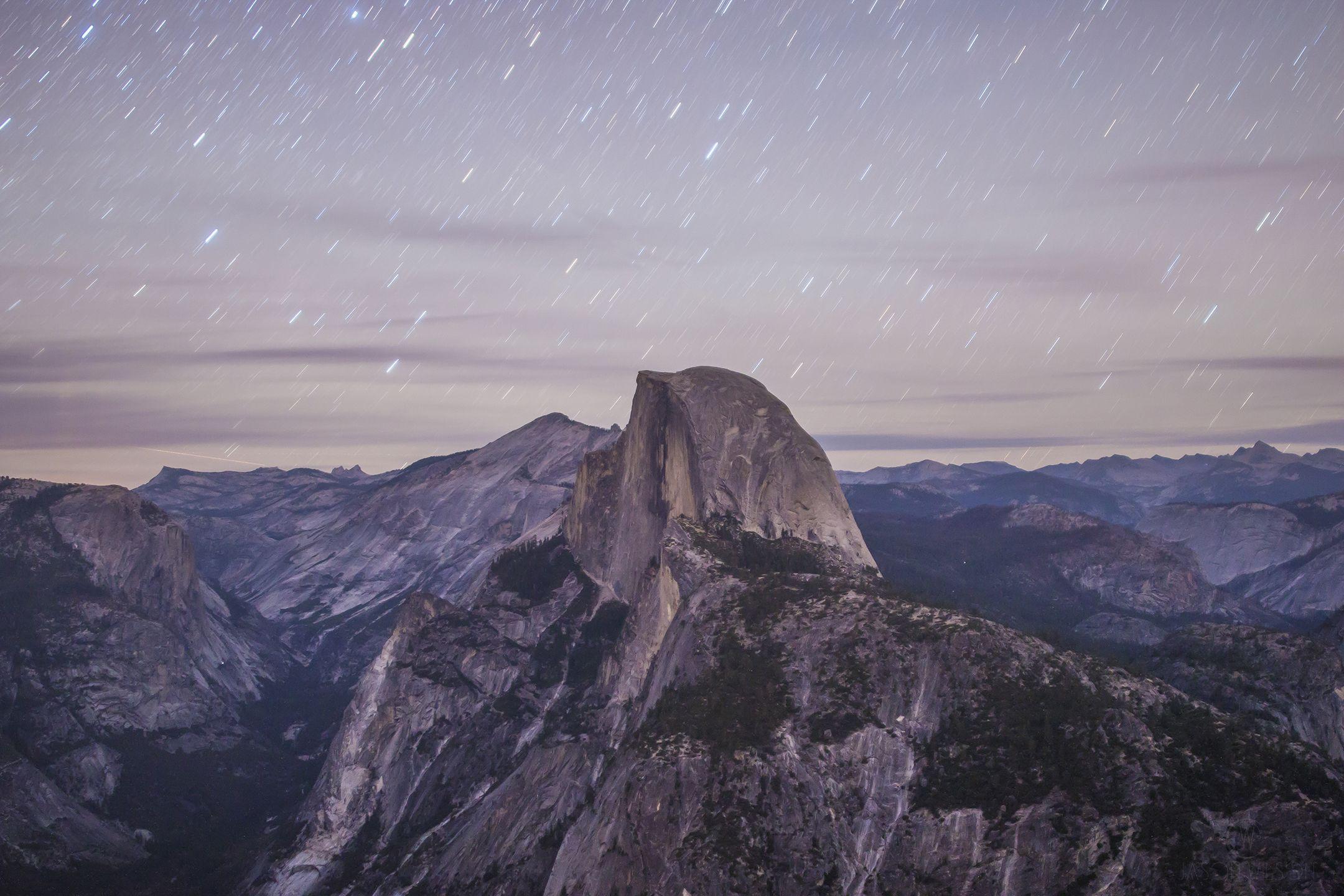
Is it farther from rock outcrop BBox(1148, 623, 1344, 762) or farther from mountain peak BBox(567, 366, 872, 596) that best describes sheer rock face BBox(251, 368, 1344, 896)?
rock outcrop BBox(1148, 623, 1344, 762)

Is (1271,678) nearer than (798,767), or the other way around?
(798,767)

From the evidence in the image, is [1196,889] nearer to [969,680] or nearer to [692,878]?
[969,680]

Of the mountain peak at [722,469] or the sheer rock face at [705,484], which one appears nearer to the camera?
the sheer rock face at [705,484]

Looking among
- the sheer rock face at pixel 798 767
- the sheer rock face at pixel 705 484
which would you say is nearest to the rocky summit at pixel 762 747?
the sheer rock face at pixel 798 767

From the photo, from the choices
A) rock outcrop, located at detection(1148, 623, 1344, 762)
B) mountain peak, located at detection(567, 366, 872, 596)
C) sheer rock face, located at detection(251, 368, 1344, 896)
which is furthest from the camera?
mountain peak, located at detection(567, 366, 872, 596)

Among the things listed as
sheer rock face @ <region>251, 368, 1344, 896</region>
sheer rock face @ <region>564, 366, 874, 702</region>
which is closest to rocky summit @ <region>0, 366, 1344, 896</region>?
sheer rock face @ <region>251, 368, 1344, 896</region>

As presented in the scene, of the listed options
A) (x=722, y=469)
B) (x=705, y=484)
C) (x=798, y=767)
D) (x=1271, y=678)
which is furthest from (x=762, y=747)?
(x=1271, y=678)

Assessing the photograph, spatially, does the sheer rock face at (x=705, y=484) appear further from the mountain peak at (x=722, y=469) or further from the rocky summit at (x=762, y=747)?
the rocky summit at (x=762, y=747)

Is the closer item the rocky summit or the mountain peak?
the rocky summit

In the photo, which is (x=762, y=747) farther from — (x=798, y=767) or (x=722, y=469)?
(x=722, y=469)
